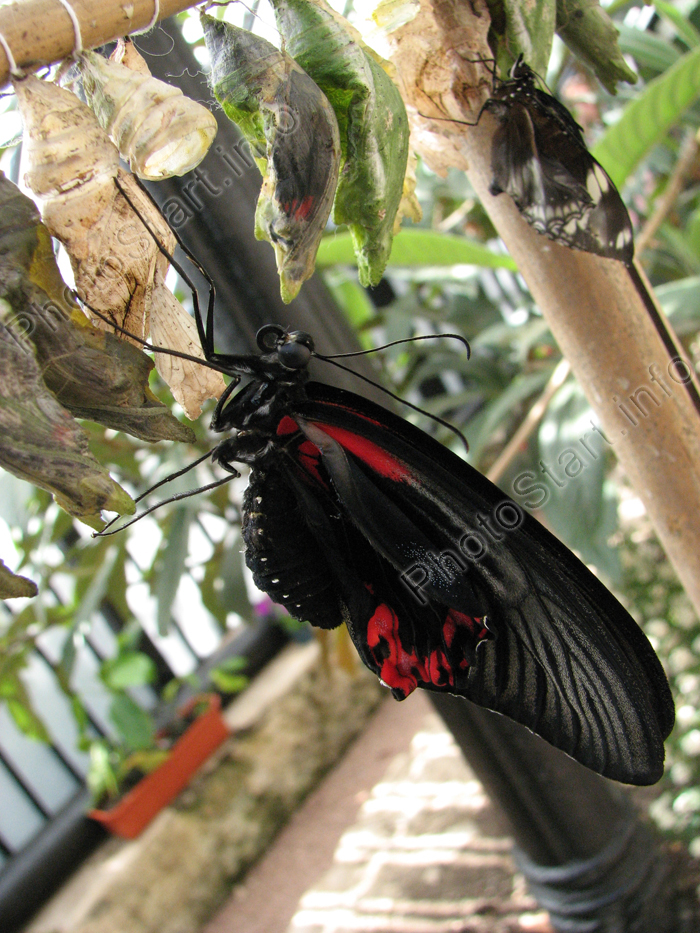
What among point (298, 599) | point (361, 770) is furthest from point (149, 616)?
point (298, 599)

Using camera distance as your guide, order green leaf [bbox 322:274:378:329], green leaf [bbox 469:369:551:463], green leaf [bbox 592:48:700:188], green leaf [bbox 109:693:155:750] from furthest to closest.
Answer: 1. green leaf [bbox 109:693:155:750]
2. green leaf [bbox 322:274:378:329]
3. green leaf [bbox 469:369:551:463]
4. green leaf [bbox 592:48:700:188]

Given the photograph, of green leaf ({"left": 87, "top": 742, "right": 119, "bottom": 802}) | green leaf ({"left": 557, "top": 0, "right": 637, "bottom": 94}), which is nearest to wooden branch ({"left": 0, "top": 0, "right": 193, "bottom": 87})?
green leaf ({"left": 557, "top": 0, "right": 637, "bottom": 94})

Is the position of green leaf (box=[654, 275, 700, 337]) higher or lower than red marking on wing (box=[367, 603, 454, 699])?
lower

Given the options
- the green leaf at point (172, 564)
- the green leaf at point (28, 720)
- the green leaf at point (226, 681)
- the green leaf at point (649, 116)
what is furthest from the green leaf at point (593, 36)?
the green leaf at point (226, 681)

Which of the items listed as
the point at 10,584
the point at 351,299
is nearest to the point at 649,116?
the point at 351,299

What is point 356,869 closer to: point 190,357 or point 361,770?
point 361,770

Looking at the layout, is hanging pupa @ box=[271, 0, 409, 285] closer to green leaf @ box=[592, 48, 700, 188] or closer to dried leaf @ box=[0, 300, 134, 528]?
dried leaf @ box=[0, 300, 134, 528]

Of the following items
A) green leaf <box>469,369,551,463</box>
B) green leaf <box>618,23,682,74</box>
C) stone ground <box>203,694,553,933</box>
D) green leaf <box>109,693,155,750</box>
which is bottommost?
stone ground <box>203,694,553,933</box>

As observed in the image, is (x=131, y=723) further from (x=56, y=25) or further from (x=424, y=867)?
(x=56, y=25)
